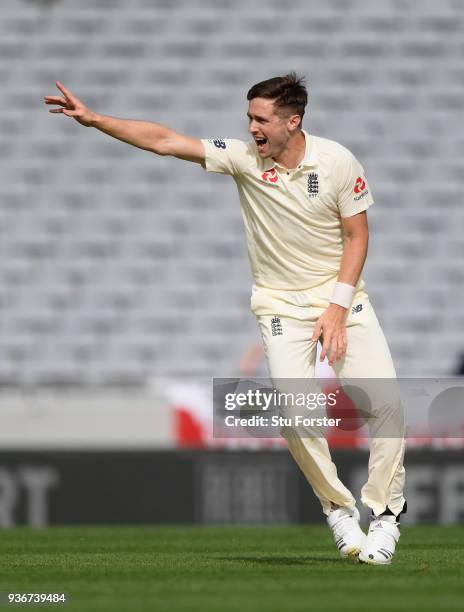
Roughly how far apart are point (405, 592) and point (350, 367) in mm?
1089

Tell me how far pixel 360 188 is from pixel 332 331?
513 mm

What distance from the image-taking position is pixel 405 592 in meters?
4.11

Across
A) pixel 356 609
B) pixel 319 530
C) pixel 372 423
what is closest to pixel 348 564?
pixel 372 423

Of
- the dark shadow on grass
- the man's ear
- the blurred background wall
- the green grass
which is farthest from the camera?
the blurred background wall

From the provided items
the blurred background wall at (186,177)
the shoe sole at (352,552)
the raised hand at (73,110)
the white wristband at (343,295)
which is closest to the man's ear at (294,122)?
the white wristband at (343,295)

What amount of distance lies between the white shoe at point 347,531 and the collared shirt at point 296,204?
2.62ft

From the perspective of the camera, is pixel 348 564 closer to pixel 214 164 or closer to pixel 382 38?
pixel 214 164

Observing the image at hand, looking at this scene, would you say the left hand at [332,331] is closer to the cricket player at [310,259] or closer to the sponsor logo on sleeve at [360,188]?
the cricket player at [310,259]

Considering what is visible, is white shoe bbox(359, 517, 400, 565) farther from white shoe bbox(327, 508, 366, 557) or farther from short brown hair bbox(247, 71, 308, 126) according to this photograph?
short brown hair bbox(247, 71, 308, 126)

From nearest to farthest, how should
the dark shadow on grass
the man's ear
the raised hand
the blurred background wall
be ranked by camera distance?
the raised hand → the man's ear → the dark shadow on grass → the blurred background wall

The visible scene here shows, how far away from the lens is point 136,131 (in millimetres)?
4973

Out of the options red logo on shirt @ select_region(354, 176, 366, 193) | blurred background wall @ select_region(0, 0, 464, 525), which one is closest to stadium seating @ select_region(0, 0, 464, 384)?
blurred background wall @ select_region(0, 0, 464, 525)

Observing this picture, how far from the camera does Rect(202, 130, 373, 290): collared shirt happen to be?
5.02 m

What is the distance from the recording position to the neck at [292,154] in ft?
16.5
